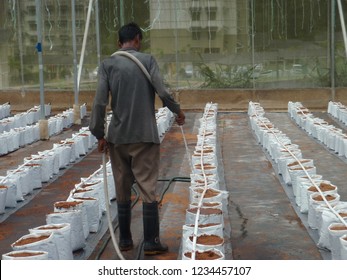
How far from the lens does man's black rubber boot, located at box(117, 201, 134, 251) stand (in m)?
5.03

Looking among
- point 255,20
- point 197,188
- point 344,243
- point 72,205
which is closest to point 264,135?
point 197,188

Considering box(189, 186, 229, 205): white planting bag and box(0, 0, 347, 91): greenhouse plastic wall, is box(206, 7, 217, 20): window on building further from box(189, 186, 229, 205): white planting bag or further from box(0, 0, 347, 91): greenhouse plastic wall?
box(189, 186, 229, 205): white planting bag

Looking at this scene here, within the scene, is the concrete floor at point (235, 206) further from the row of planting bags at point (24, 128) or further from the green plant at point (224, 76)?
the green plant at point (224, 76)

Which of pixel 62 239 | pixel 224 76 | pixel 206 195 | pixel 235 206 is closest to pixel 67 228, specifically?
pixel 62 239

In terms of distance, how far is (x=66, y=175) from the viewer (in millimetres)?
9016

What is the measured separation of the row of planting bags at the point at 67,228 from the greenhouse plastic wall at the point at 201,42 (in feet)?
45.4

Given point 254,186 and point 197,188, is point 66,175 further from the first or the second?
point 197,188

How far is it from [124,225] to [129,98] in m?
1.02

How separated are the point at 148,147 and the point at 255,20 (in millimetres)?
16048

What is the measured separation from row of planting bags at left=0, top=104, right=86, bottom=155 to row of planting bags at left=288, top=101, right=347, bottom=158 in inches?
217

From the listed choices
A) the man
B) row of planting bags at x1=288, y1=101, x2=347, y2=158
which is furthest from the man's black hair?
row of planting bags at x1=288, y1=101, x2=347, y2=158

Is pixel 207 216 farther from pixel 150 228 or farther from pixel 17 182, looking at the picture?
pixel 17 182

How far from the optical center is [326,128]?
1175cm

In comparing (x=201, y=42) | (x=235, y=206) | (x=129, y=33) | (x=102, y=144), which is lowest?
(x=235, y=206)
